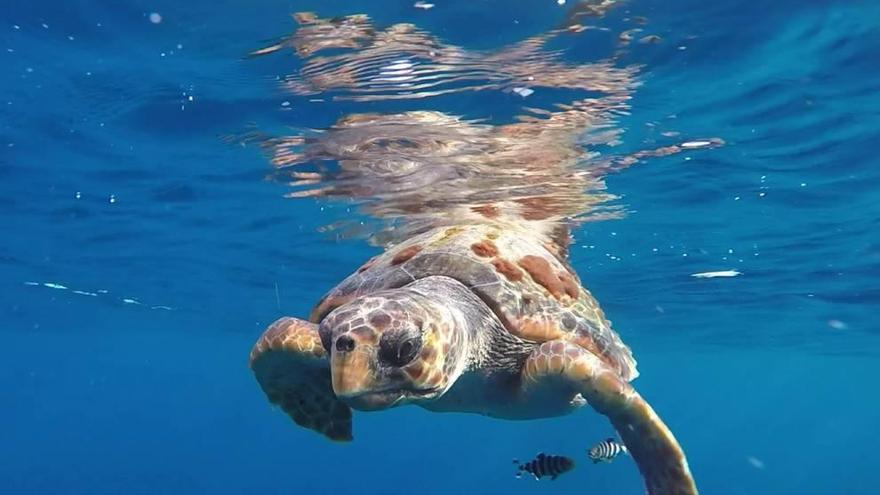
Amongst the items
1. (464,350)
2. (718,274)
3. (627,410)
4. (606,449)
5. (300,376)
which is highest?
(464,350)

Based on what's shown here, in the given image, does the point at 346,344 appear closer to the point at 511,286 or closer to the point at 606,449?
the point at 511,286

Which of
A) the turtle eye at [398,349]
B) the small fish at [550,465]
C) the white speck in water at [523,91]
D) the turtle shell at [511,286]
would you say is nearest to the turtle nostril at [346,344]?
the turtle eye at [398,349]

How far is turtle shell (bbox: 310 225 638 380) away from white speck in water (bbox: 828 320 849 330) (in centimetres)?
2592

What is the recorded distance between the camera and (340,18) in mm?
7719

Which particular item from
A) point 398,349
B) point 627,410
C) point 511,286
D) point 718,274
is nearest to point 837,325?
point 718,274

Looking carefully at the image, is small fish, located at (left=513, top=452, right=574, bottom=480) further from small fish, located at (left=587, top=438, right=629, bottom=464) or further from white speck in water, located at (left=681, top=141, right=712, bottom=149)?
white speck in water, located at (left=681, top=141, right=712, bottom=149)

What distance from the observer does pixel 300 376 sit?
7.31 m

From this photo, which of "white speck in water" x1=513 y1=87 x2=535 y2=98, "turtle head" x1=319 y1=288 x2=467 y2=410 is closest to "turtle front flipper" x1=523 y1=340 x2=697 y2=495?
"turtle head" x1=319 y1=288 x2=467 y2=410

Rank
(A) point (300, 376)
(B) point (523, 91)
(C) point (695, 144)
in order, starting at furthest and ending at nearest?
(C) point (695, 144) < (B) point (523, 91) < (A) point (300, 376)

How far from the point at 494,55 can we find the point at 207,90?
4260 mm

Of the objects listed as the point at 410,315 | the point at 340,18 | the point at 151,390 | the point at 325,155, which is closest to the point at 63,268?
the point at 325,155

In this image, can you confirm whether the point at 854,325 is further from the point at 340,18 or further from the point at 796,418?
the point at 796,418

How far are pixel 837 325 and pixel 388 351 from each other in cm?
3180

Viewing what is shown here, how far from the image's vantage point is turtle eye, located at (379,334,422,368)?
15.8ft
